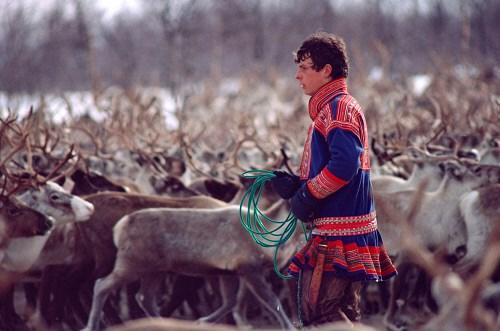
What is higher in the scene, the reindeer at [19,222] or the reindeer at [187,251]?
the reindeer at [19,222]

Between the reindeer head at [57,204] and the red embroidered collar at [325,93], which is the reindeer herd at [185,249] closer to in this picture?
the reindeer head at [57,204]

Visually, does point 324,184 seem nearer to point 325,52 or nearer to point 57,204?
point 325,52

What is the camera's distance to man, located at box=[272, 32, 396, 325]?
10.3ft

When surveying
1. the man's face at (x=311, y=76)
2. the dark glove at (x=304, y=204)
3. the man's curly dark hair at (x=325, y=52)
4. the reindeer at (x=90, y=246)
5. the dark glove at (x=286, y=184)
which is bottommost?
the reindeer at (x=90, y=246)

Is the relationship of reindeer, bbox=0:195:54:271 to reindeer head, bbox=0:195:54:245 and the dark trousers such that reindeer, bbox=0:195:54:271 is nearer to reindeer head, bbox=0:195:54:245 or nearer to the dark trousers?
reindeer head, bbox=0:195:54:245

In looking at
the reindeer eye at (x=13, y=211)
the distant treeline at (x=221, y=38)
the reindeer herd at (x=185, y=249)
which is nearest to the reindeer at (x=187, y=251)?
the reindeer herd at (x=185, y=249)

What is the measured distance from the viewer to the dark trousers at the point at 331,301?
124 inches

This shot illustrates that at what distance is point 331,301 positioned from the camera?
3162 mm

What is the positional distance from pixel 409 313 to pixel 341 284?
3.21 m

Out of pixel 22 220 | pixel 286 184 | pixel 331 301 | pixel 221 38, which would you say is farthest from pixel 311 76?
pixel 221 38

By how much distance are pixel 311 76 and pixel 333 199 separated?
511 millimetres

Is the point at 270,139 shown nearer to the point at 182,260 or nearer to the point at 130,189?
the point at 130,189

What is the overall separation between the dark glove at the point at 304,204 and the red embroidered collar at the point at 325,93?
1.05 ft

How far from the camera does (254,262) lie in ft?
18.1
